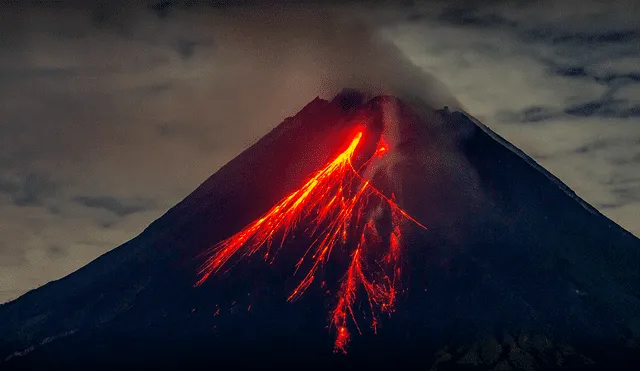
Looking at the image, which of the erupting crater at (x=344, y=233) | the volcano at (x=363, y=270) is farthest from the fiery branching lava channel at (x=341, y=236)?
the volcano at (x=363, y=270)

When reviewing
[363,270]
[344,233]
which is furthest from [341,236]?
[363,270]

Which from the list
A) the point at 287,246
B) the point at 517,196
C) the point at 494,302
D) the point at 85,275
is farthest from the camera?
the point at 85,275

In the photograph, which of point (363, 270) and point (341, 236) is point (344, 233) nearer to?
point (341, 236)

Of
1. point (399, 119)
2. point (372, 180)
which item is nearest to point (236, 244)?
point (372, 180)

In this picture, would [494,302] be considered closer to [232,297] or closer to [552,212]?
[552,212]

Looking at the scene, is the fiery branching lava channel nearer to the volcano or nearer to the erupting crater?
the erupting crater

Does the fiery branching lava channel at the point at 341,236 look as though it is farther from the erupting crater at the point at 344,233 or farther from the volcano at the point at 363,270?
the volcano at the point at 363,270
